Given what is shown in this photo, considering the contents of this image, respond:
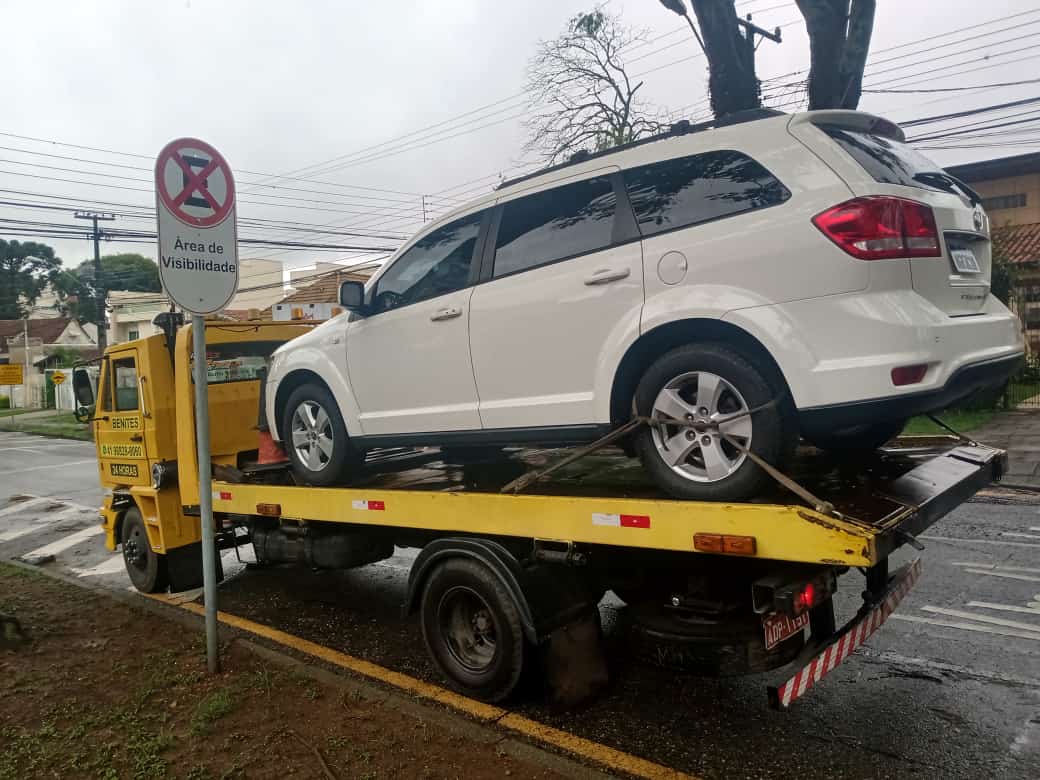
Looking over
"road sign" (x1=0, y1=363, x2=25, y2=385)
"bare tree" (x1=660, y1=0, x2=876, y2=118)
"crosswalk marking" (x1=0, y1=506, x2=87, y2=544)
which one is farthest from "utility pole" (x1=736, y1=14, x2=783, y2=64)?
"road sign" (x1=0, y1=363, x2=25, y2=385)

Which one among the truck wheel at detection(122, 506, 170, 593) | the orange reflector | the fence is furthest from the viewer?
the fence

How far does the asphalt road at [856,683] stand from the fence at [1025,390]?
1063 centimetres

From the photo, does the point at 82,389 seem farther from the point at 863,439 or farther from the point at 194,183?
the point at 863,439

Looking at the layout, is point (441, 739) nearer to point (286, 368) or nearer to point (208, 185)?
point (286, 368)

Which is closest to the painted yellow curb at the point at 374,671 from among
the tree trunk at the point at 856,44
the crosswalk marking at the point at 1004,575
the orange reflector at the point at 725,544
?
the orange reflector at the point at 725,544

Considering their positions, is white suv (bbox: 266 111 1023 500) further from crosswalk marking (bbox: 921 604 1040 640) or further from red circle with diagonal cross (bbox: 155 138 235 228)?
crosswalk marking (bbox: 921 604 1040 640)

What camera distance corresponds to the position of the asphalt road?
3457 mm

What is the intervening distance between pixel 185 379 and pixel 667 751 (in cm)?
443

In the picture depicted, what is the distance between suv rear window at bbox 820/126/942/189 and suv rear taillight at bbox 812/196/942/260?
0.58 ft

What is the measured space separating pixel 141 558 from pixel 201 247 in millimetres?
3401

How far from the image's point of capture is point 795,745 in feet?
11.7

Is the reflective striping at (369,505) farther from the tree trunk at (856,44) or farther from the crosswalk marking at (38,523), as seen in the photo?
the crosswalk marking at (38,523)

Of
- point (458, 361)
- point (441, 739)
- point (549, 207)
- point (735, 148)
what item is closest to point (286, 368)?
point (458, 361)

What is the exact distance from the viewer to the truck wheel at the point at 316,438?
5.18 metres
